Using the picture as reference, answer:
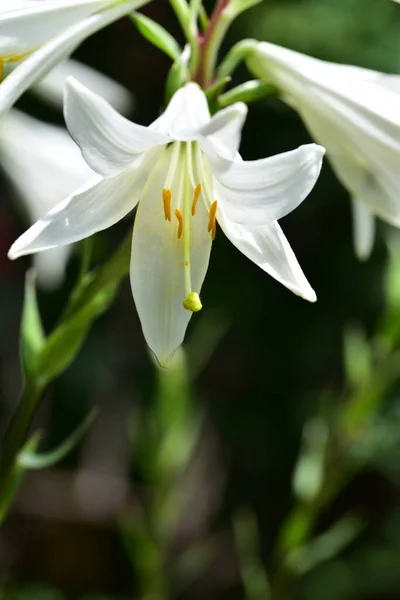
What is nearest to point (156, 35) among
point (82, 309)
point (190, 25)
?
point (190, 25)

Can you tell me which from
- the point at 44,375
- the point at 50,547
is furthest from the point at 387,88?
the point at 50,547

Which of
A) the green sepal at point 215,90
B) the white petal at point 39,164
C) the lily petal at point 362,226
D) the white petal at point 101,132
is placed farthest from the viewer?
the white petal at point 39,164

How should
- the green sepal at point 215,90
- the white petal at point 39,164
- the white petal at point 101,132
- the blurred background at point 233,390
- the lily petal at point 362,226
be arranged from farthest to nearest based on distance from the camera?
1. the blurred background at point 233,390
2. the white petal at point 39,164
3. the lily petal at point 362,226
4. the green sepal at point 215,90
5. the white petal at point 101,132

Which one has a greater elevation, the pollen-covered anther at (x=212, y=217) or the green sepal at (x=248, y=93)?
the green sepal at (x=248, y=93)

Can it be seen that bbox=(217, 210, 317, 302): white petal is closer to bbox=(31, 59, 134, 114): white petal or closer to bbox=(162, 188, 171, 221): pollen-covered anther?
bbox=(162, 188, 171, 221): pollen-covered anther

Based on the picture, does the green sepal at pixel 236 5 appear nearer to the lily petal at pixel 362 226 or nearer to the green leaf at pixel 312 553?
the lily petal at pixel 362 226

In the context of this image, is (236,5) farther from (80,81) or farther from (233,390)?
(233,390)

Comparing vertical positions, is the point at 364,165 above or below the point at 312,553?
above

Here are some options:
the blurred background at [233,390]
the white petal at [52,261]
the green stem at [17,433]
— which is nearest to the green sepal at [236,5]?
the green stem at [17,433]
